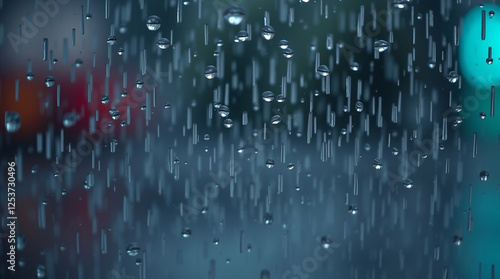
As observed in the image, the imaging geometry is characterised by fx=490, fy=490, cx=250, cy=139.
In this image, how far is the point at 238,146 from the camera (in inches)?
129

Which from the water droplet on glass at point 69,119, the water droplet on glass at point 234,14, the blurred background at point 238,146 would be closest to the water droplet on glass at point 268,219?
the blurred background at point 238,146

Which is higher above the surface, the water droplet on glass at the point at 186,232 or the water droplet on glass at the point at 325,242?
the water droplet on glass at the point at 186,232

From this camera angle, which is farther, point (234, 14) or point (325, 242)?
point (325, 242)

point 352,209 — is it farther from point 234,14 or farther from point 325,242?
point 234,14

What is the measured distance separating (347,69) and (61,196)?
2433 mm

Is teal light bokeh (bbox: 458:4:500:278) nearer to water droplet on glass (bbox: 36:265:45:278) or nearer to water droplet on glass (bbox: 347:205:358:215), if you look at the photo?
water droplet on glass (bbox: 347:205:358:215)

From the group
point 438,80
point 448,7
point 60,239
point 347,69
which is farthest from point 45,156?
point 448,7

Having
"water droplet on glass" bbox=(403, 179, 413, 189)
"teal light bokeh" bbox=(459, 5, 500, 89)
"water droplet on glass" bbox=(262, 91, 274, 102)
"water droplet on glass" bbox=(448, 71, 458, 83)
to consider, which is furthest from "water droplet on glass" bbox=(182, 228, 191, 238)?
"teal light bokeh" bbox=(459, 5, 500, 89)

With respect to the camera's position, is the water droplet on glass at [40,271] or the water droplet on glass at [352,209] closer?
the water droplet on glass at [40,271]

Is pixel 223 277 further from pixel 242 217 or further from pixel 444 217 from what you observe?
pixel 444 217

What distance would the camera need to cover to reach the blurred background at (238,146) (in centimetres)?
195

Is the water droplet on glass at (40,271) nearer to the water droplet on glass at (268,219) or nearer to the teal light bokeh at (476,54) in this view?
the water droplet on glass at (268,219)

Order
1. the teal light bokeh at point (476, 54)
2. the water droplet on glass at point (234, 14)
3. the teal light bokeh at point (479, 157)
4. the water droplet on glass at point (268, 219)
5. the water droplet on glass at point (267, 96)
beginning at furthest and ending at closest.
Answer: the teal light bokeh at point (476, 54) → the water droplet on glass at point (268, 219) → the teal light bokeh at point (479, 157) → the water droplet on glass at point (267, 96) → the water droplet on glass at point (234, 14)

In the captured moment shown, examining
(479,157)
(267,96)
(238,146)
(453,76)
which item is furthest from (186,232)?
(479,157)
